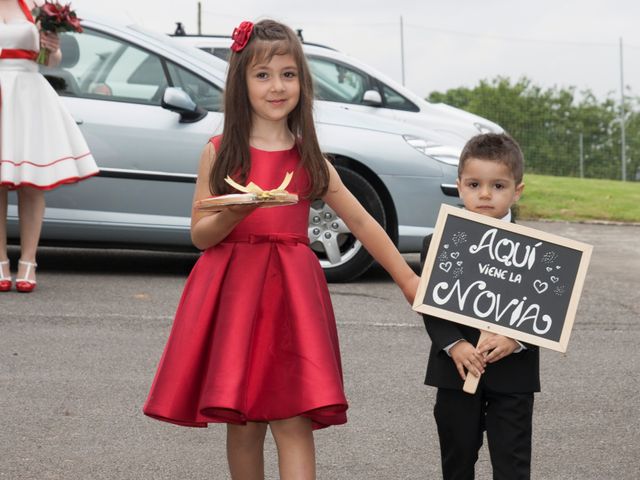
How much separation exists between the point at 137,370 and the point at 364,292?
9.11 ft

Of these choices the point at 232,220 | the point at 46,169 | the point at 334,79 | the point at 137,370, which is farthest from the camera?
the point at 334,79

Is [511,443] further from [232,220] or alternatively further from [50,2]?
[50,2]

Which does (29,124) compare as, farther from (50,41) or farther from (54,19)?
(54,19)

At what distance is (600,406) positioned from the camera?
5.77 metres

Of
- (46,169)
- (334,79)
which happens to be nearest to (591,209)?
(334,79)

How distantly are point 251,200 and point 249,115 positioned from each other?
0.50 m

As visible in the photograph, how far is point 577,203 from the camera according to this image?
650 inches

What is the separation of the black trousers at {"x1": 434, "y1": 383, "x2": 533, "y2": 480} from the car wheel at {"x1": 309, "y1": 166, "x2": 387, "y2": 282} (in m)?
5.06

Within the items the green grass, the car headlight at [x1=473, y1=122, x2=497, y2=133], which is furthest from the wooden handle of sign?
the green grass

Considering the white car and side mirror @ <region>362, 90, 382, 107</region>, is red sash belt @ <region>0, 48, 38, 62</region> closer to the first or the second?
the white car

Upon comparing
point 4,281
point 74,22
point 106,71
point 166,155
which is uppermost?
point 74,22

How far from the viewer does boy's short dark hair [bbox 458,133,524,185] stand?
3.70m

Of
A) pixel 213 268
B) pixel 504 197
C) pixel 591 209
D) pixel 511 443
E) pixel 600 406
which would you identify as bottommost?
pixel 591 209

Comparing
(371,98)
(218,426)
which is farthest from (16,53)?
(371,98)
